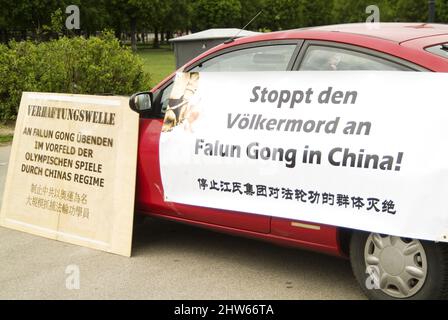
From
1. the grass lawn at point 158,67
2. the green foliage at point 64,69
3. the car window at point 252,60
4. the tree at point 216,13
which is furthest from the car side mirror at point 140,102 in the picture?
the tree at point 216,13

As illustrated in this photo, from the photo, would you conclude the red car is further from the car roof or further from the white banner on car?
the white banner on car

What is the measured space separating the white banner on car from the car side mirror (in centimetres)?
28

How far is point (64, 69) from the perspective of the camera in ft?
37.5

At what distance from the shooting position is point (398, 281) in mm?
3773

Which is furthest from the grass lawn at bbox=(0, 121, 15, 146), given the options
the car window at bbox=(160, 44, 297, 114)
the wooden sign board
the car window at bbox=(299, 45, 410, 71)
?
the car window at bbox=(299, 45, 410, 71)

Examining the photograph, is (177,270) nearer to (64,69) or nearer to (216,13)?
(64,69)

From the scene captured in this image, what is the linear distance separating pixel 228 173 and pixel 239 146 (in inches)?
8.1

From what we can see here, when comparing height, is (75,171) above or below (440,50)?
below

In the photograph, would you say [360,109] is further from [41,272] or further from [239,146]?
[41,272]

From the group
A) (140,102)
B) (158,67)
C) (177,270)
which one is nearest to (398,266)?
(177,270)

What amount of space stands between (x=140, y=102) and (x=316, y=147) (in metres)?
1.63

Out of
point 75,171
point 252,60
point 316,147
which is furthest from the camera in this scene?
point 75,171

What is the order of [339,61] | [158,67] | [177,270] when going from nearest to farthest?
[339,61] → [177,270] → [158,67]

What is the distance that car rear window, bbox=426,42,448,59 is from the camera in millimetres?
3766
